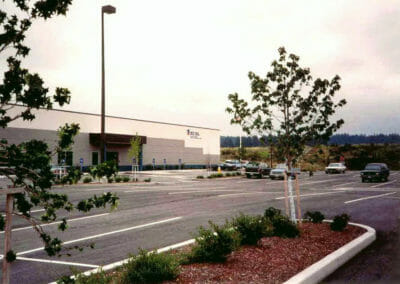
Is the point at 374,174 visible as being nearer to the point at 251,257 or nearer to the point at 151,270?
the point at 251,257

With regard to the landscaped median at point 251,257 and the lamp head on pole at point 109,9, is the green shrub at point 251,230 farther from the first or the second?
the lamp head on pole at point 109,9

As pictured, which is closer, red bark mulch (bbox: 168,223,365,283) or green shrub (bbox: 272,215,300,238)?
red bark mulch (bbox: 168,223,365,283)

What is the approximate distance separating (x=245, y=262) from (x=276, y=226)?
219 cm

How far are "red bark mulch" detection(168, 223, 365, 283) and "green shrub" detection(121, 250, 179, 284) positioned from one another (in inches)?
7.0

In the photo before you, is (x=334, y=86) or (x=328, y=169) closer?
(x=334, y=86)

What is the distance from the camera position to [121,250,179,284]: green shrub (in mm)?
5000

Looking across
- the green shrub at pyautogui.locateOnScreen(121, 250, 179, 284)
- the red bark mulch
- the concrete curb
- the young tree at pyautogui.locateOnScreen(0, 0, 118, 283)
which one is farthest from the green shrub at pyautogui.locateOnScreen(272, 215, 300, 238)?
the young tree at pyautogui.locateOnScreen(0, 0, 118, 283)

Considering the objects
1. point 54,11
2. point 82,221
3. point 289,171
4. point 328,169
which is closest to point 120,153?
point 328,169

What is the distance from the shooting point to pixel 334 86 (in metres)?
8.84

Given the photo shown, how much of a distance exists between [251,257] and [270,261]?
34 cm

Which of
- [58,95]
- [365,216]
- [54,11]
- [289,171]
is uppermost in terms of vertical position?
[54,11]

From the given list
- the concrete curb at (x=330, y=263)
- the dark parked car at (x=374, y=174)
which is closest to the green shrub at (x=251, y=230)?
the concrete curb at (x=330, y=263)

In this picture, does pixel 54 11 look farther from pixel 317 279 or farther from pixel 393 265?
pixel 393 265

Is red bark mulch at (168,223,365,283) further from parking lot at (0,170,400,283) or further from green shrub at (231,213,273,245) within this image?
parking lot at (0,170,400,283)
